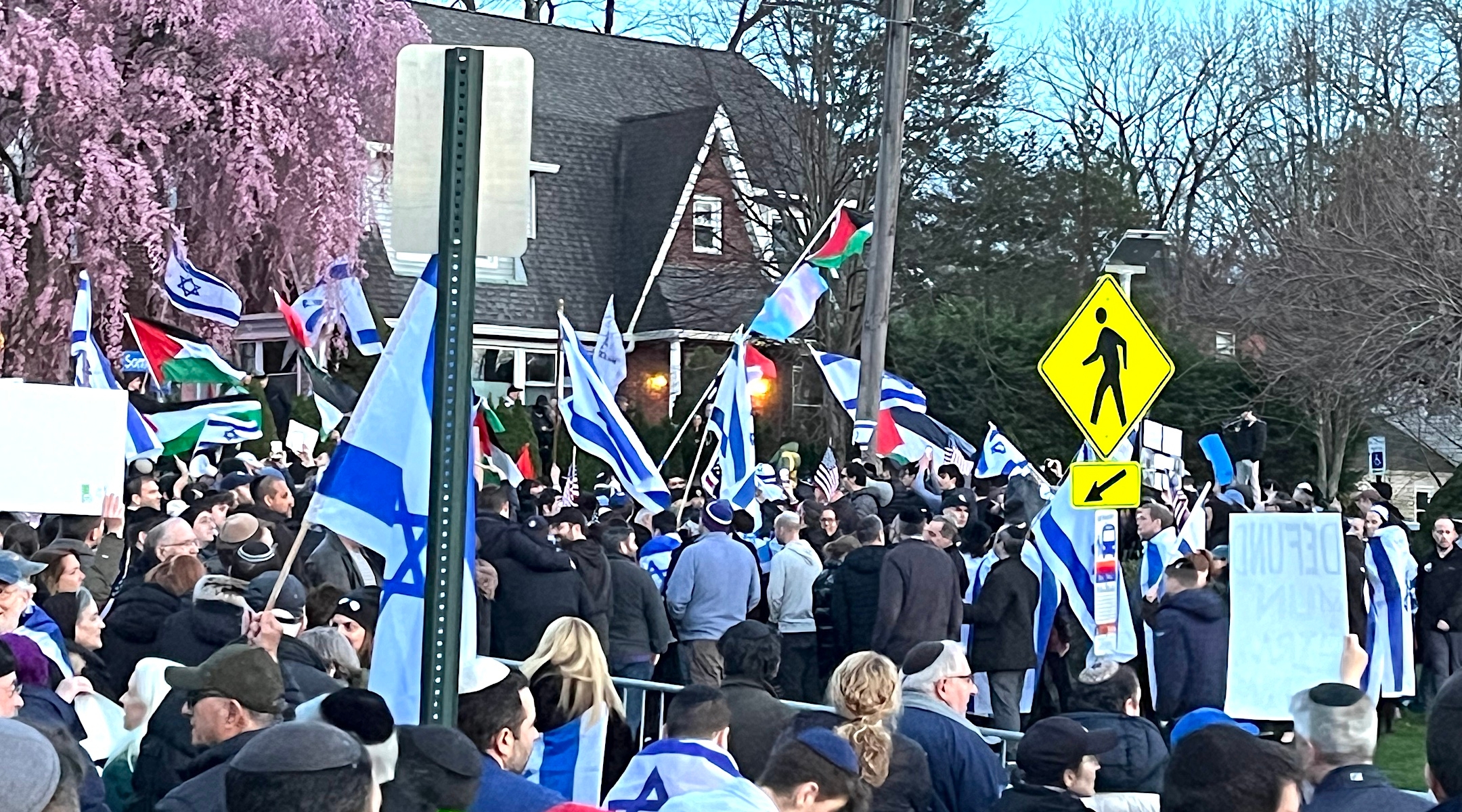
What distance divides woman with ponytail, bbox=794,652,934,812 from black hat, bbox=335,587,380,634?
221 cm

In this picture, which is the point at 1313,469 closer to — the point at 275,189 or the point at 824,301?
the point at 824,301

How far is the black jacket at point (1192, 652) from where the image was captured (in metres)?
10.4

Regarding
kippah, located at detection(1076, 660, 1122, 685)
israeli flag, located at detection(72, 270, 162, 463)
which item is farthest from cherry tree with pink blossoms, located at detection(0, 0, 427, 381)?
kippah, located at detection(1076, 660, 1122, 685)

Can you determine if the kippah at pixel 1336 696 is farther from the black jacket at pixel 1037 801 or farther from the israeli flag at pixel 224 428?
the israeli flag at pixel 224 428

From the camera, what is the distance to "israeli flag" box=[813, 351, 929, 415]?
22031 millimetres

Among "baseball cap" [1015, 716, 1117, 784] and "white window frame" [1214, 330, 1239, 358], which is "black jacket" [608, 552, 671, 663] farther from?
"white window frame" [1214, 330, 1239, 358]

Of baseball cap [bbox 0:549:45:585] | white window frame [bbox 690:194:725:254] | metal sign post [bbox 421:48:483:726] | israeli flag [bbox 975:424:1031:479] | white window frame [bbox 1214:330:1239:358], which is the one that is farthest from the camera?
white window frame [bbox 690:194:725:254]

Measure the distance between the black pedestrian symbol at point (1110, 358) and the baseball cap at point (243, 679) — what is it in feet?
21.3

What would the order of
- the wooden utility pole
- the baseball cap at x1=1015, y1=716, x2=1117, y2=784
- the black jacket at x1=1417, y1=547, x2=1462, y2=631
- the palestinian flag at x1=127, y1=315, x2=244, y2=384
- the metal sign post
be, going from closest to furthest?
the metal sign post
the baseball cap at x1=1015, y1=716, x2=1117, y2=784
the black jacket at x1=1417, y1=547, x2=1462, y2=631
the palestinian flag at x1=127, y1=315, x2=244, y2=384
the wooden utility pole

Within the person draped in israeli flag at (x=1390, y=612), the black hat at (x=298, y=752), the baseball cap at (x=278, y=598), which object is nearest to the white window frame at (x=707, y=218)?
the person draped in israeli flag at (x=1390, y=612)

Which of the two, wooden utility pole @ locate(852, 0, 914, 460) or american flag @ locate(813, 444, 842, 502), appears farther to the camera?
wooden utility pole @ locate(852, 0, 914, 460)

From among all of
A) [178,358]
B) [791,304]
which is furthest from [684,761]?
[178,358]

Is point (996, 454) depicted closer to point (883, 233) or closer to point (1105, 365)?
point (883, 233)

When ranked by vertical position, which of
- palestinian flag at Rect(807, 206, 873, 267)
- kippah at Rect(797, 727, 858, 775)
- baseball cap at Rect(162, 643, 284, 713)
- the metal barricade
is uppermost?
palestinian flag at Rect(807, 206, 873, 267)
